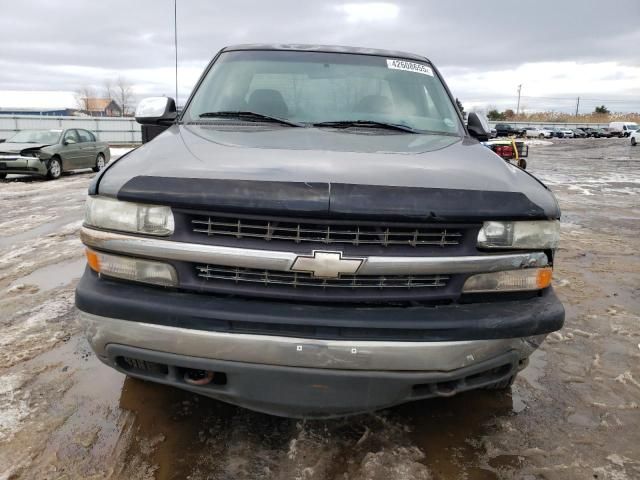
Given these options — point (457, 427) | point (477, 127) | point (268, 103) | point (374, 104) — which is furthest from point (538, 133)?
point (457, 427)

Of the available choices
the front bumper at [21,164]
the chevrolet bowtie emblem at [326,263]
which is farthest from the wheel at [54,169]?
the chevrolet bowtie emblem at [326,263]

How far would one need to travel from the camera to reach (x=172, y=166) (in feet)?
6.95

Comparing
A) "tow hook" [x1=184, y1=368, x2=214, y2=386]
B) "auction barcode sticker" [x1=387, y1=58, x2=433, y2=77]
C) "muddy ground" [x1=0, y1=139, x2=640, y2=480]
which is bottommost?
"muddy ground" [x1=0, y1=139, x2=640, y2=480]

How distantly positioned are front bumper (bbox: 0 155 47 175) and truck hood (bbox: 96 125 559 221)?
1209 cm

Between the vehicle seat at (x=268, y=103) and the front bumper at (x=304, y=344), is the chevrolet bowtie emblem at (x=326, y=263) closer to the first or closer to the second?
the front bumper at (x=304, y=344)

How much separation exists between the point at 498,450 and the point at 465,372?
0.65 meters

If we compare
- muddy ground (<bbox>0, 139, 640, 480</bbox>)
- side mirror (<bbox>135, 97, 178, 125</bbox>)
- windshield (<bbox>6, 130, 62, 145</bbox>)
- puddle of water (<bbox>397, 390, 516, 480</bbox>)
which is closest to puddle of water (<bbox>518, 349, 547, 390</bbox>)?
muddy ground (<bbox>0, 139, 640, 480</bbox>)

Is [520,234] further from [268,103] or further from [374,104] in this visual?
[268,103]

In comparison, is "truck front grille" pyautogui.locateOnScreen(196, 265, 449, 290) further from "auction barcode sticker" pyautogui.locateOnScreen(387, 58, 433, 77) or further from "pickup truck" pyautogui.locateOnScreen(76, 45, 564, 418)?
"auction barcode sticker" pyautogui.locateOnScreen(387, 58, 433, 77)

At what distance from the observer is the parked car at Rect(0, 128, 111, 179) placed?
12.8m

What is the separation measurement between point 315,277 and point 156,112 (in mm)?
2138

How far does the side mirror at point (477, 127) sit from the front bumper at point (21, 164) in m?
12.3

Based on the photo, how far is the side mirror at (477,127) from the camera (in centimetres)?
349

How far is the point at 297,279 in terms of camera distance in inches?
77.6
